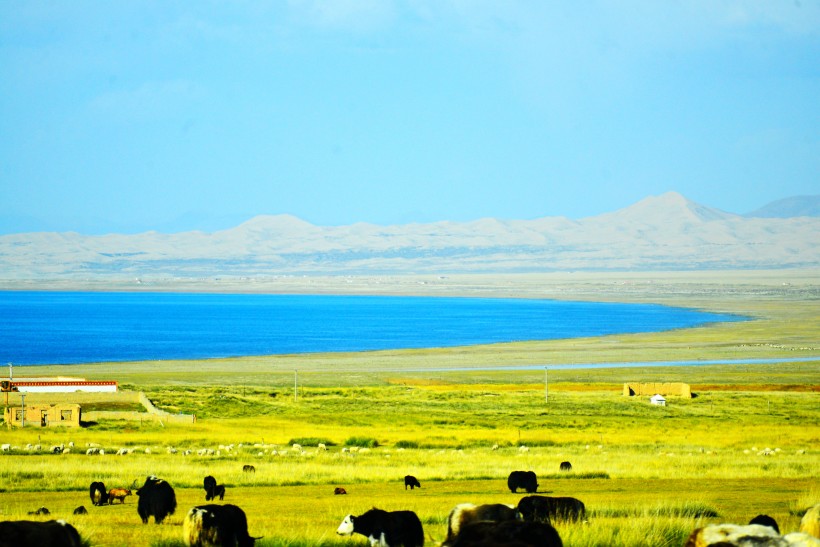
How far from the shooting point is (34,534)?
25.2 feet

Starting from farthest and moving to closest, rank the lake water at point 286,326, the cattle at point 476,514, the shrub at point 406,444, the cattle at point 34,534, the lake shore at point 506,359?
the lake water at point 286,326 < the lake shore at point 506,359 < the shrub at point 406,444 < the cattle at point 476,514 < the cattle at point 34,534

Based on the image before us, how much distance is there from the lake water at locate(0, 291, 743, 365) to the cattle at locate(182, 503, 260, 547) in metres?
66.7

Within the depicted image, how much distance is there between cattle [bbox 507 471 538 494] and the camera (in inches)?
658

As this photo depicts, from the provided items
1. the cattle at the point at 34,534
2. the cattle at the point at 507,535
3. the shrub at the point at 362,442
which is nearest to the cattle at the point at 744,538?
the cattle at the point at 507,535

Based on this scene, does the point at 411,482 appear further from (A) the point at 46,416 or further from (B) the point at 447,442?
(A) the point at 46,416

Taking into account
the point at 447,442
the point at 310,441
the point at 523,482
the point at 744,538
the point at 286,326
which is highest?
the point at 286,326

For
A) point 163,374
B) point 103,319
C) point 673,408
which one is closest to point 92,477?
point 673,408

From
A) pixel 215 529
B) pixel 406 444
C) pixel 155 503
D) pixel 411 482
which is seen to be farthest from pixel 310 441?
pixel 215 529

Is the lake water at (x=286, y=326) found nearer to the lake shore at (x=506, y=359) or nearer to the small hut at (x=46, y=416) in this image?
the lake shore at (x=506, y=359)

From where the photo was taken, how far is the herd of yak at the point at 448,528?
7.19 m

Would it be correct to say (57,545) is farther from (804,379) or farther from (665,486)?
(804,379)

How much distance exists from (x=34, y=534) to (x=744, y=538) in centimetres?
534

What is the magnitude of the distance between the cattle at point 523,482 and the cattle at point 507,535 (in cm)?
931

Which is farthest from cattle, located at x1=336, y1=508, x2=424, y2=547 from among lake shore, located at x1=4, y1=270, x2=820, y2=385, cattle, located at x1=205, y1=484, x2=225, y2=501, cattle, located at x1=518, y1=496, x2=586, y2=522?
lake shore, located at x1=4, y1=270, x2=820, y2=385
